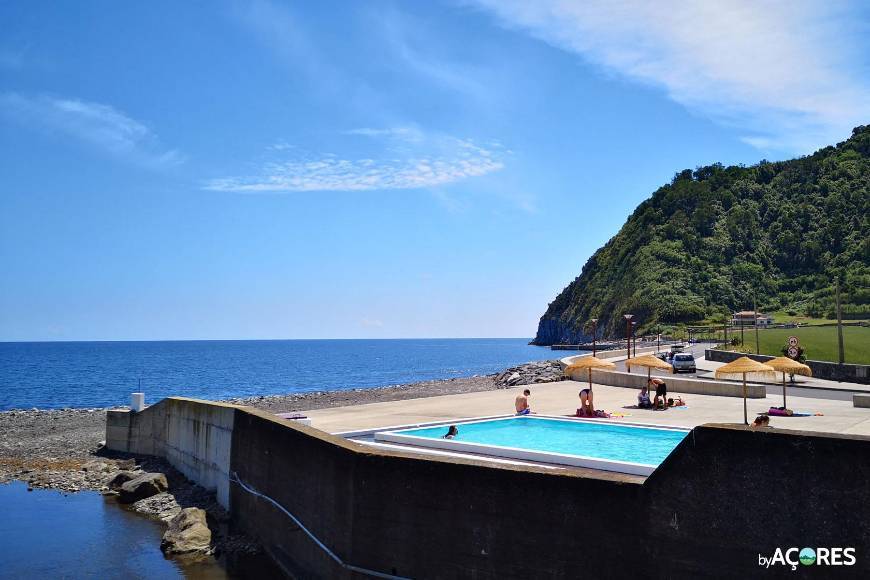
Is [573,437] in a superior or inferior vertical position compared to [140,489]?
superior

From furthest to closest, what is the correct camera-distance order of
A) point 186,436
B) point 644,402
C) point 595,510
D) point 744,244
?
point 744,244, point 186,436, point 644,402, point 595,510

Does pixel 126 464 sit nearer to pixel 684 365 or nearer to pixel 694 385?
pixel 694 385

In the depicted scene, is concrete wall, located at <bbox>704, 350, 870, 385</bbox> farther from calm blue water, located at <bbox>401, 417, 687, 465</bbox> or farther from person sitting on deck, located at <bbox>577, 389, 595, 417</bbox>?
calm blue water, located at <bbox>401, 417, 687, 465</bbox>

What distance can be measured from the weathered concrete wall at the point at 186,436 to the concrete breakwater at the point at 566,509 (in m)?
5.26

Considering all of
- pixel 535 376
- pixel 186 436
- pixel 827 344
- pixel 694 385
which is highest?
pixel 827 344

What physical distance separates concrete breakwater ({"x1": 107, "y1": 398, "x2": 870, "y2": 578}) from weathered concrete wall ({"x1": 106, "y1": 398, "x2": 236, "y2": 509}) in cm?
526

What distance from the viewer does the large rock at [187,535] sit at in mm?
16828

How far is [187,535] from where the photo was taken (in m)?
17.1

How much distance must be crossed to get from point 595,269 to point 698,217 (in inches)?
1689

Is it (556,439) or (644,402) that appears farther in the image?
(644,402)

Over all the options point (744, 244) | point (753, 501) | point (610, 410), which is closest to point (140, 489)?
point (610, 410)

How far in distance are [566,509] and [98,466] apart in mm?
21673

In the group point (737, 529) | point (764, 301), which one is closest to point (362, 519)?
point (737, 529)

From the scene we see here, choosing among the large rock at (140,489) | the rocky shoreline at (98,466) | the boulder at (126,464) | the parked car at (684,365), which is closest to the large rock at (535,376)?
the rocky shoreline at (98,466)
